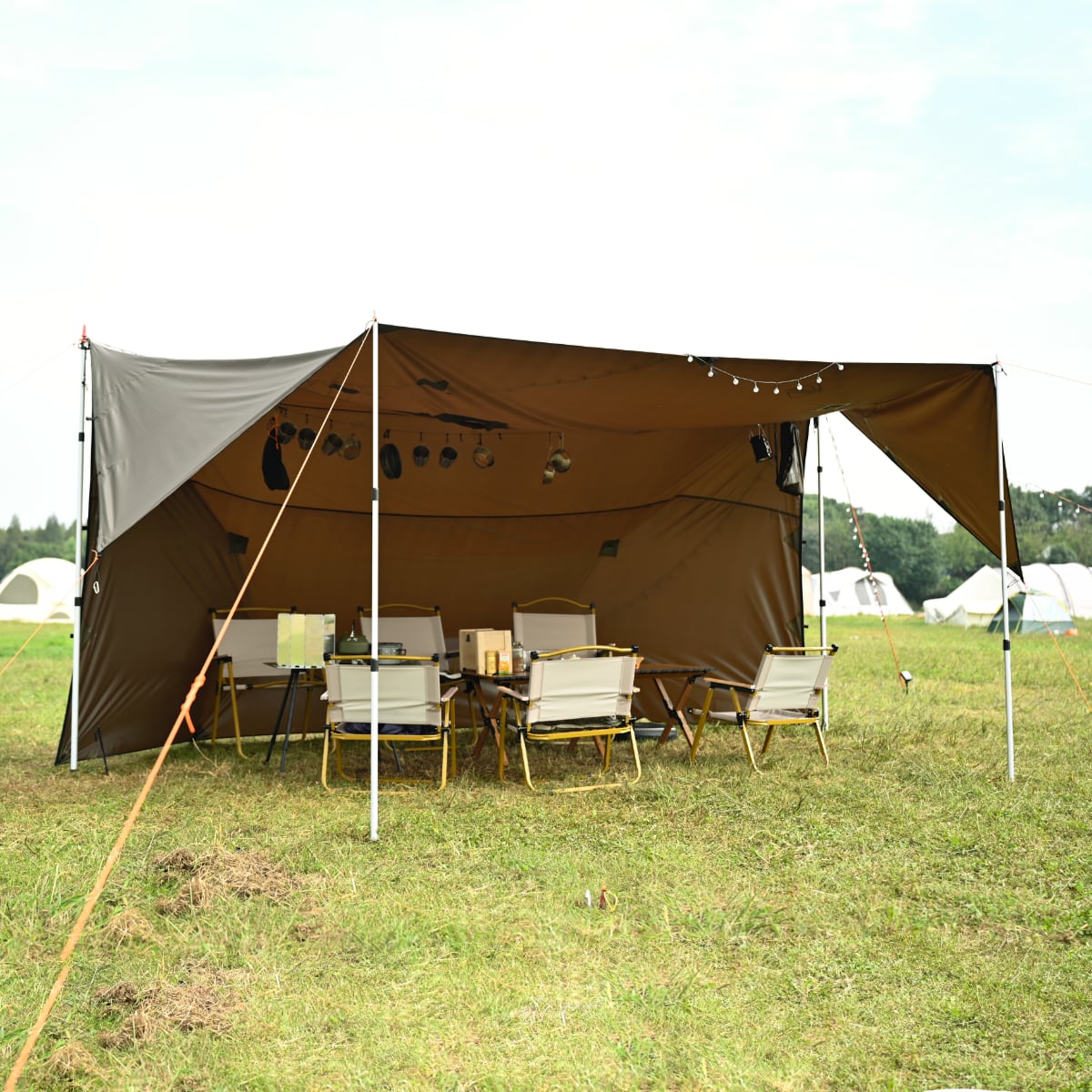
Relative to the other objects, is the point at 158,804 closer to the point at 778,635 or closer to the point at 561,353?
the point at 561,353

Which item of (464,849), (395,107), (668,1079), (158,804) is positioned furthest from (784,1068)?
(395,107)

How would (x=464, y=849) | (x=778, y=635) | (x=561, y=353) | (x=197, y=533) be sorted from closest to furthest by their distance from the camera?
1. (x=464, y=849)
2. (x=561, y=353)
3. (x=197, y=533)
4. (x=778, y=635)

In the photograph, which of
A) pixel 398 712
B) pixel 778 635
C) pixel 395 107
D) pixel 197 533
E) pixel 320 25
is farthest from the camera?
pixel 395 107

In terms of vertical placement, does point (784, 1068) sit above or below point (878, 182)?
below

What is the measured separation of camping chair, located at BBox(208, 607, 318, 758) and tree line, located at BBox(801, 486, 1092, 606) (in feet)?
130

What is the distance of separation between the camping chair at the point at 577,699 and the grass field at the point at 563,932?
0.96ft

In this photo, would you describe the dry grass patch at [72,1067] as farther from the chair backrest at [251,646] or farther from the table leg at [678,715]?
the chair backrest at [251,646]

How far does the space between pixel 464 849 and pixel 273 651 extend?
10.3ft

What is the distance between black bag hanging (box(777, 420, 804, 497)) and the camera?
690cm

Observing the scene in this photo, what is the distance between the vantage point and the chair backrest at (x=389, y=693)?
4.66 metres

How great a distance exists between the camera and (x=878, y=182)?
10664 millimetres

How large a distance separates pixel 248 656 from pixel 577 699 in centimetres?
253

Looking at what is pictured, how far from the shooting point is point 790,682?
5.31 metres

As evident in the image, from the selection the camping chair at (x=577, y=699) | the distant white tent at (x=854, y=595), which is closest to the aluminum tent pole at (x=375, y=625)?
the camping chair at (x=577, y=699)
